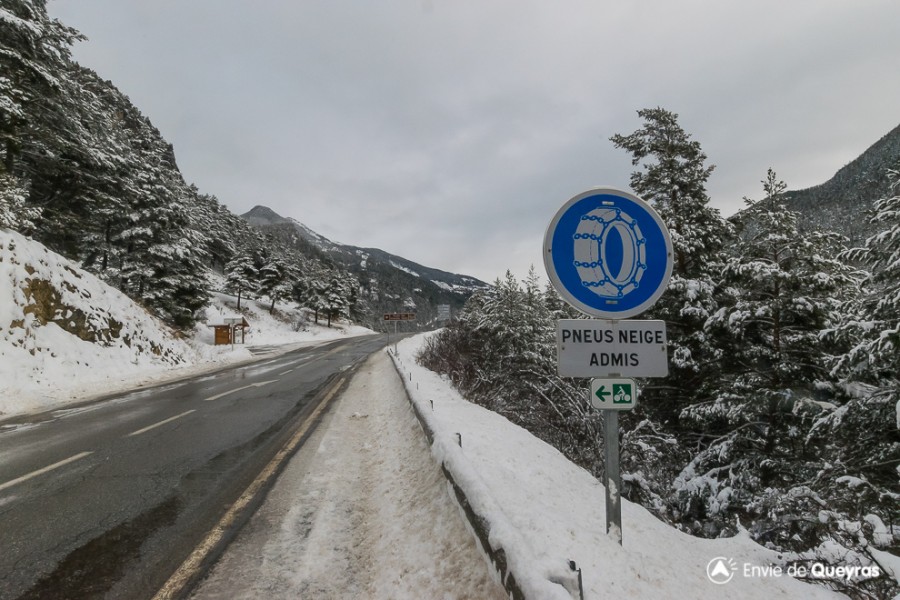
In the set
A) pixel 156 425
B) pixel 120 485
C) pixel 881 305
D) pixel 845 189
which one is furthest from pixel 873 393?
pixel 845 189

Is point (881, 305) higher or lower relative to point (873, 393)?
higher

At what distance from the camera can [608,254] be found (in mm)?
2535

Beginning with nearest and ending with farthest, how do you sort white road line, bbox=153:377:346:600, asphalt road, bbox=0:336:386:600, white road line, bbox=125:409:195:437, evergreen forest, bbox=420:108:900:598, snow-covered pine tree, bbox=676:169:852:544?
white road line, bbox=153:377:346:600
asphalt road, bbox=0:336:386:600
evergreen forest, bbox=420:108:900:598
white road line, bbox=125:409:195:437
snow-covered pine tree, bbox=676:169:852:544

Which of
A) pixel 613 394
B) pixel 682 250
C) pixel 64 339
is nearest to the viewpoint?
pixel 613 394

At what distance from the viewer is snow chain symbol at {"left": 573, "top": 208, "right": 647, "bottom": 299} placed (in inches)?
97.9

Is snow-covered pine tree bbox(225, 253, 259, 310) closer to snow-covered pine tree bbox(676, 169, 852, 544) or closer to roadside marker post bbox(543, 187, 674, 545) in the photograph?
snow-covered pine tree bbox(676, 169, 852, 544)

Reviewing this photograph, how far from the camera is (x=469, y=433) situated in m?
5.96

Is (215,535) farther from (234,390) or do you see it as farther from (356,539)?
(234,390)

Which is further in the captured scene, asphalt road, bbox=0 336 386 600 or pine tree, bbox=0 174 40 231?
pine tree, bbox=0 174 40 231

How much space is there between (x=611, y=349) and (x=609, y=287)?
376mm

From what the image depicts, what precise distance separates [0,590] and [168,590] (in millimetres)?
1081

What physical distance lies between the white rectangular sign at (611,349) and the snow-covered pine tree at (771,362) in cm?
583

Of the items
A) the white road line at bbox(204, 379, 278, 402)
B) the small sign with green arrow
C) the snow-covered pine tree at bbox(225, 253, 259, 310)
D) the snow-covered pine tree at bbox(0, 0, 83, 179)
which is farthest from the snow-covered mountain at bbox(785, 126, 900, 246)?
the snow-covered pine tree at bbox(0, 0, 83, 179)

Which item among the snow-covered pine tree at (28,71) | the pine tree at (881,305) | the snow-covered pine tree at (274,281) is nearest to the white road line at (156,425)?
the pine tree at (881,305)
